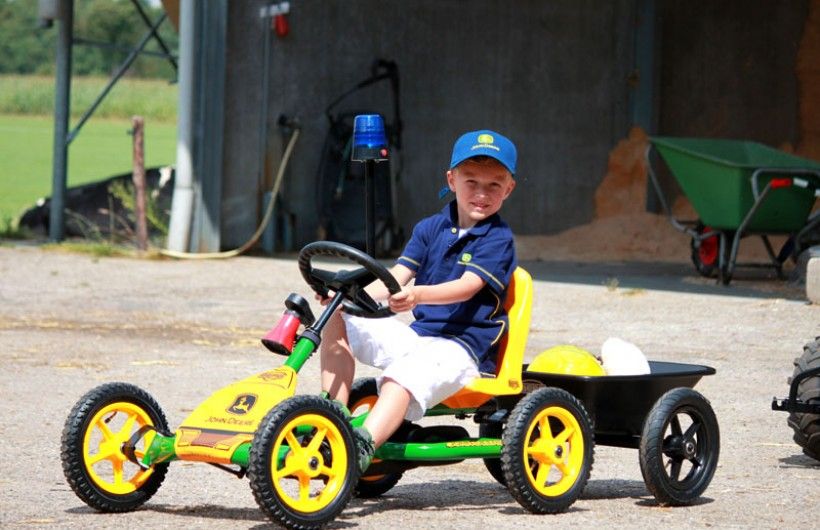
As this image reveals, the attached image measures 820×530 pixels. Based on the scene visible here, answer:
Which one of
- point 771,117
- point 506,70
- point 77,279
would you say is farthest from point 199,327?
point 771,117

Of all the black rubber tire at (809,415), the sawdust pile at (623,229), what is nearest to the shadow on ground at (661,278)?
the sawdust pile at (623,229)

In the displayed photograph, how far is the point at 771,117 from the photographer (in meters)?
18.3

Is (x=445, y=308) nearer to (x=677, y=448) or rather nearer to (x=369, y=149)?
(x=369, y=149)

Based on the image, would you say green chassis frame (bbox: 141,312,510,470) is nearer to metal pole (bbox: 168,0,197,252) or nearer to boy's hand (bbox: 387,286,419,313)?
boy's hand (bbox: 387,286,419,313)

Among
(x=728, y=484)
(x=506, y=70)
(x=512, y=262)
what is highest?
(x=506, y=70)

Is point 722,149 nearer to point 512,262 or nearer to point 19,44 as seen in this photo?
point 512,262

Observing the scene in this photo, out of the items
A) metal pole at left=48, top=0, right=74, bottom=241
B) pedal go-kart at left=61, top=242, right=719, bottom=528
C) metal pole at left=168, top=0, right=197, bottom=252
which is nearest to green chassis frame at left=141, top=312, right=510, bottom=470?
pedal go-kart at left=61, top=242, right=719, bottom=528

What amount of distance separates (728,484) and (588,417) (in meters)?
0.83

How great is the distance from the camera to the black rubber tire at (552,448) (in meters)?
4.85

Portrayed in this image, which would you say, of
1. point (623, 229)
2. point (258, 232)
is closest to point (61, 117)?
point (258, 232)

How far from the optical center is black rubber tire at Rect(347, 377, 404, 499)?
17.3 ft

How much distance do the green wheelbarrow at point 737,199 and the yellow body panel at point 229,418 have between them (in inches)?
348

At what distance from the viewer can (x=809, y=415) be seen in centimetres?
578

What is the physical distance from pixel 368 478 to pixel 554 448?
0.68m
